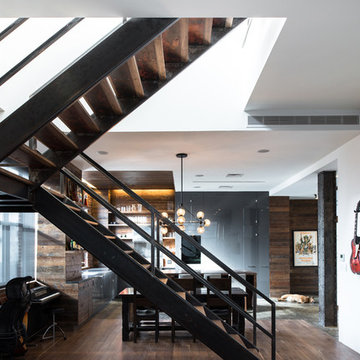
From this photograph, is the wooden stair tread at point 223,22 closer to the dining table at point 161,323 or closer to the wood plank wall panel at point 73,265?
the dining table at point 161,323

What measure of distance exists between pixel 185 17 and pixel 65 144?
1.49m

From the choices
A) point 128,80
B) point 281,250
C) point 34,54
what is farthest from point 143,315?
point 281,250

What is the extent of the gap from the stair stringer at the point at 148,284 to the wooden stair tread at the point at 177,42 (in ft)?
5.34

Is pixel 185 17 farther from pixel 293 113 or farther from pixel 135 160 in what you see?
pixel 135 160

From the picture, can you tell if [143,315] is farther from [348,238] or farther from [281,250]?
[281,250]

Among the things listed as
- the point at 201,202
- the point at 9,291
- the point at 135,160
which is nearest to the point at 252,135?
the point at 135,160

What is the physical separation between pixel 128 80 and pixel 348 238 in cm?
438

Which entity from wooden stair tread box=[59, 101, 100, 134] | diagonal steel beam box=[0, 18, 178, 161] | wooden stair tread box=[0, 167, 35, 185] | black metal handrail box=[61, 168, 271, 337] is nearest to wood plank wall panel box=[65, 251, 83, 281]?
black metal handrail box=[61, 168, 271, 337]

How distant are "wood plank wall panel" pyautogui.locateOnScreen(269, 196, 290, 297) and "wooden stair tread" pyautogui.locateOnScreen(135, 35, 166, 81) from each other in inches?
382

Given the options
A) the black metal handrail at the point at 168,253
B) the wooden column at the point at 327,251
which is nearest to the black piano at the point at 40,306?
the black metal handrail at the point at 168,253

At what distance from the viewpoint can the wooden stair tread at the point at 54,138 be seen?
3494 mm

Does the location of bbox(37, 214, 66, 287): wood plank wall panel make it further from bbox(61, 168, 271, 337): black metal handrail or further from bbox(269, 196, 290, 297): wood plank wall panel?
bbox(269, 196, 290, 297): wood plank wall panel

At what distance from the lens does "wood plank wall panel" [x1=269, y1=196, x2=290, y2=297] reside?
13.0 m

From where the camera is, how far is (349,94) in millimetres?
5152
